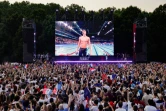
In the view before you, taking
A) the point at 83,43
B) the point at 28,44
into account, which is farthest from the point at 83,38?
the point at 28,44

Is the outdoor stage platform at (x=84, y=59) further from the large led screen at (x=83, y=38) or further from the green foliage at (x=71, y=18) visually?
the green foliage at (x=71, y=18)

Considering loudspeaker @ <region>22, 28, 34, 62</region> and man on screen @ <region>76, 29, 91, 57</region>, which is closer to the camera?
loudspeaker @ <region>22, 28, 34, 62</region>

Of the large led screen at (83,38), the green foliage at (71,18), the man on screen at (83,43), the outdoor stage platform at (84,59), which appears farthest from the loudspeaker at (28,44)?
the green foliage at (71,18)

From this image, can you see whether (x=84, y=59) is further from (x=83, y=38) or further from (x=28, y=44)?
(x=28, y=44)

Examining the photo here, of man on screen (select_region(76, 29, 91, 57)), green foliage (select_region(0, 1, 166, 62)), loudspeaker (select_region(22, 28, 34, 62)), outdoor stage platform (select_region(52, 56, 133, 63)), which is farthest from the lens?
green foliage (select_region(0, 1, 166, 62))

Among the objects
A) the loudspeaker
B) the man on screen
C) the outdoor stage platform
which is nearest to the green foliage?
the man on screen

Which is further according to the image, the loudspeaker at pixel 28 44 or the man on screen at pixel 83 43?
the man on screen at pixel 83 43

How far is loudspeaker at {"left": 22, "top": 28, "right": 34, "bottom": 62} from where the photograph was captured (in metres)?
45.9

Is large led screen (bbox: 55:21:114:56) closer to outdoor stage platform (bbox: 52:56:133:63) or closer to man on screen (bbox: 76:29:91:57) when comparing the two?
man on screen (bbox: 76:29:91:57)

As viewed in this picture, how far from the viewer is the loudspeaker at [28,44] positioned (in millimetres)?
45906

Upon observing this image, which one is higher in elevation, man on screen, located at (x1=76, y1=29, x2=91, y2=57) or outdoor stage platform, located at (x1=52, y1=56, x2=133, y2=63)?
man on screen, located at (x1=76, y1=29, x2=91, y2=57)

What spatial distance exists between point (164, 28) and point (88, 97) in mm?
50230

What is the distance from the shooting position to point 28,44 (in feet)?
152

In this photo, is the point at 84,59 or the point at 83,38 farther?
the point at 83,38
